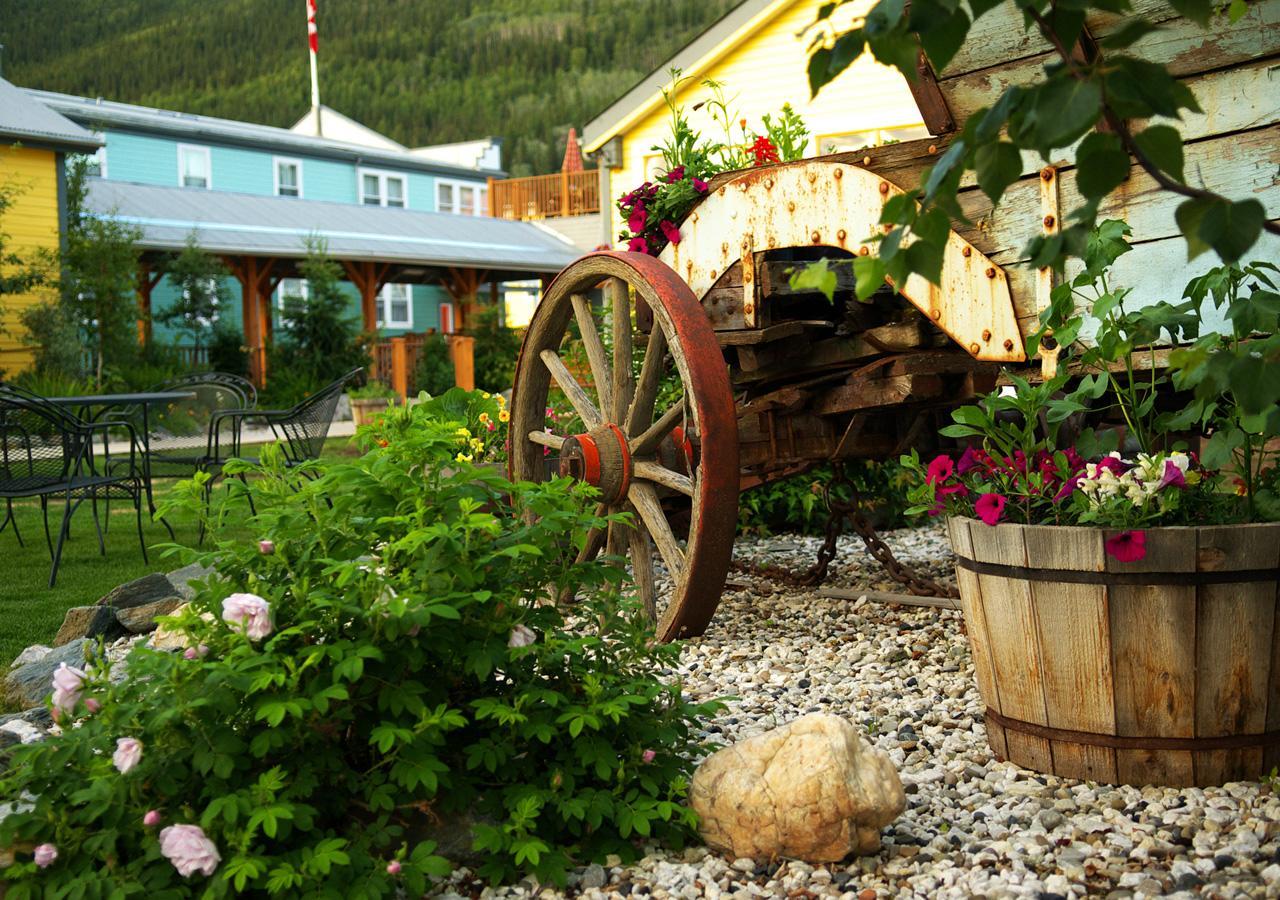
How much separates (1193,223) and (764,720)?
92.9 inches

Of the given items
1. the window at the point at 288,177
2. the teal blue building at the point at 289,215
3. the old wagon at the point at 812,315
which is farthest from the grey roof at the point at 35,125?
the old wagon at the point at 812,315

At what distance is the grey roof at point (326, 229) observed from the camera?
20.0 metres

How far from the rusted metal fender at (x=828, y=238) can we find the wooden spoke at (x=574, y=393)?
0.60 metres

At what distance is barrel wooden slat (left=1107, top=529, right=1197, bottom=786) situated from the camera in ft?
8.52

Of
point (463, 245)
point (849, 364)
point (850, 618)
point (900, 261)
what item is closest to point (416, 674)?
point (900, 261)

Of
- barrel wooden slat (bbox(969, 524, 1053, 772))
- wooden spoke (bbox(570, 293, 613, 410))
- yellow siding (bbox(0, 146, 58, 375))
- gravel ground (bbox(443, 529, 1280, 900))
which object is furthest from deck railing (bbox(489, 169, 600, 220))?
barrel wooden slat (bbox(969, 524, 1053, 772))

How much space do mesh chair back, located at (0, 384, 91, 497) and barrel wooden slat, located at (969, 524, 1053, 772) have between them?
14.4 feet

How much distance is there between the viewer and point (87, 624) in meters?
4.60

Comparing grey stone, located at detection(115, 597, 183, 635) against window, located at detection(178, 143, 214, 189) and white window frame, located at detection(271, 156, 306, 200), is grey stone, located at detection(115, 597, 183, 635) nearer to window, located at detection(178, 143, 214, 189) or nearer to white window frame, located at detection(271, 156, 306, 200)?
window, located at detection(178, 143, 214, 189)

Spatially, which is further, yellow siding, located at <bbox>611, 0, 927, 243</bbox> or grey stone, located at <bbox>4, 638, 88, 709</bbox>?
yellow siding, located at <bbox>611, 0, 927, 243</bbox>

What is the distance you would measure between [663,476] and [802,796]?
1.86 meters

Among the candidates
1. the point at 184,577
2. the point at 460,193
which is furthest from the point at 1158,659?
the point at 460,193

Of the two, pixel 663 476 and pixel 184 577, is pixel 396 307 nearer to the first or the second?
pixel 184 577

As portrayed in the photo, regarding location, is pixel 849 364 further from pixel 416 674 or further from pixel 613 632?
pixel 416 674
